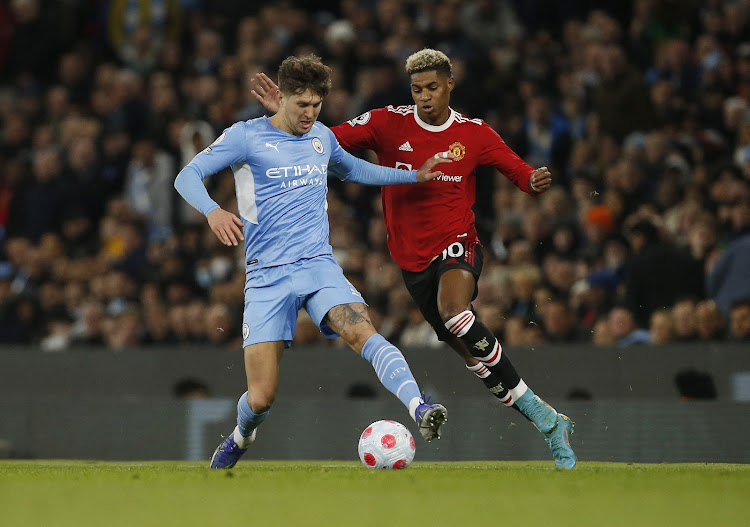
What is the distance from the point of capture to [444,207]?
860 cm

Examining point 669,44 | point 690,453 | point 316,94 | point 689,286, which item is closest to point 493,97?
point 669,44

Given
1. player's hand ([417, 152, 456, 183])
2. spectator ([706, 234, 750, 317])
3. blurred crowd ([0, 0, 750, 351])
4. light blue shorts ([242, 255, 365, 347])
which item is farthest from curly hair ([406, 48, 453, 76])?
spectator ([706, 234, 750, 317])

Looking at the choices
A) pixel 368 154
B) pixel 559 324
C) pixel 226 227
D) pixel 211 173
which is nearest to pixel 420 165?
pixel 211 173

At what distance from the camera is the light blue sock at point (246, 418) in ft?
26.2

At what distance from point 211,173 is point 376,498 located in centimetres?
265

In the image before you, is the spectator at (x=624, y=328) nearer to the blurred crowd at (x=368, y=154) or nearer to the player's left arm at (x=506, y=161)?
the blurred crowd at (x=368, y=154)

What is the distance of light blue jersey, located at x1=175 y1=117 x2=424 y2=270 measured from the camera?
781 centimetres

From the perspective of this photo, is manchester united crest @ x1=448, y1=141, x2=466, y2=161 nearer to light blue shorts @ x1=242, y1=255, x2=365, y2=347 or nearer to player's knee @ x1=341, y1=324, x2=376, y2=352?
light blue shorts @ x1=242, y1=255, x2=365, y2=347

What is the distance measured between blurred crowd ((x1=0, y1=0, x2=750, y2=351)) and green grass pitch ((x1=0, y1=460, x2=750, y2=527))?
4.03 metres

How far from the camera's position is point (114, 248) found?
15211 mm

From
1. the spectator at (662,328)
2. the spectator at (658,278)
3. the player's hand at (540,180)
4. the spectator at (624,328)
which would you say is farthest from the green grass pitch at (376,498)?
the spectator at (658,278)

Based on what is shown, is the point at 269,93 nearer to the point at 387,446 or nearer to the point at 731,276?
the point at 387,446

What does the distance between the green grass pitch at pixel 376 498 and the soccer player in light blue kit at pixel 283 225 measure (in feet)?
2.53

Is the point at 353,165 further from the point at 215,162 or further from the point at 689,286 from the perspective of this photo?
the point at 689,286
